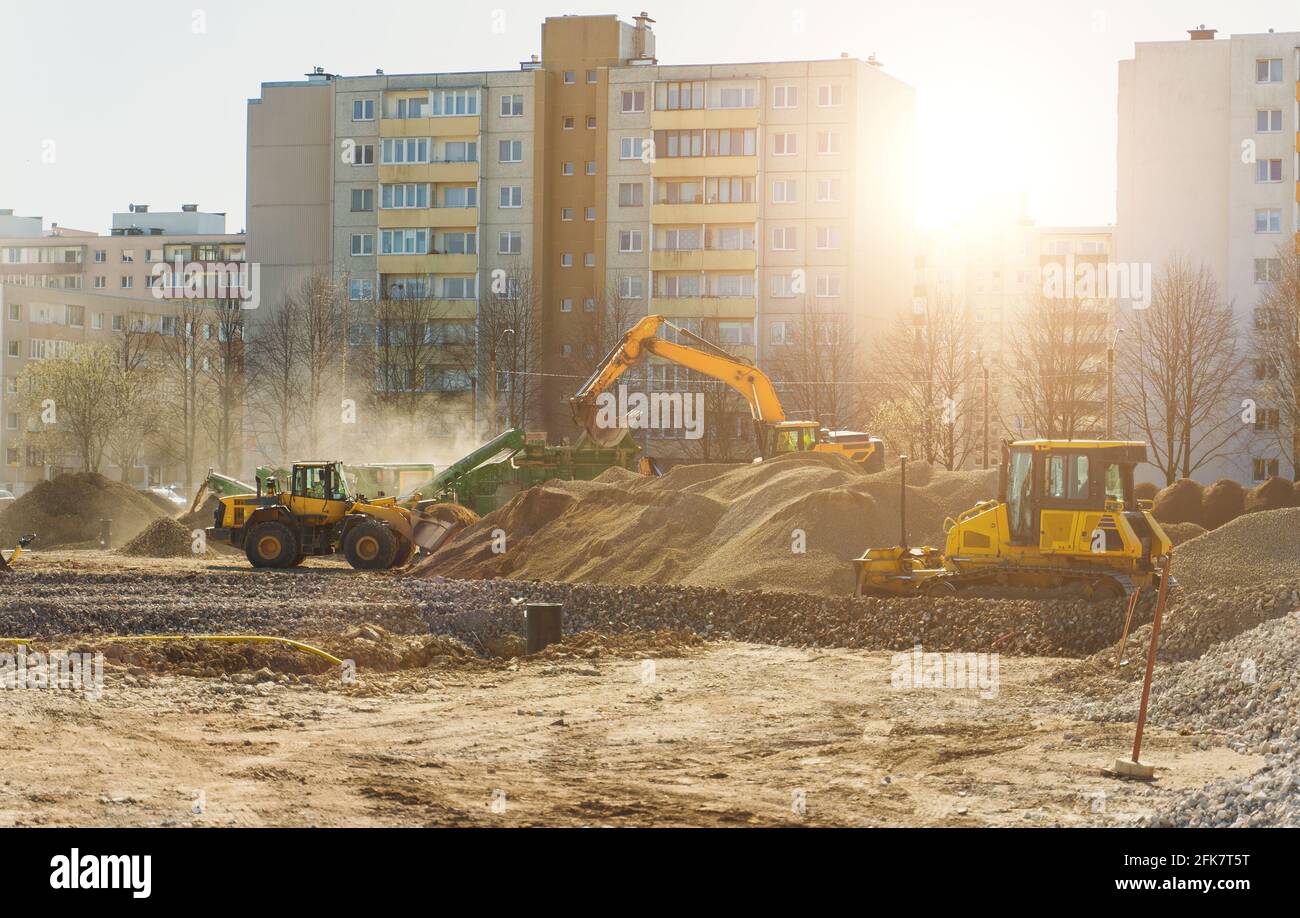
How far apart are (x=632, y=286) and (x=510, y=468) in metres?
37.6

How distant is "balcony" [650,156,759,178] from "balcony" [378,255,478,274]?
36.5ft

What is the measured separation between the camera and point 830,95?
79062 mm

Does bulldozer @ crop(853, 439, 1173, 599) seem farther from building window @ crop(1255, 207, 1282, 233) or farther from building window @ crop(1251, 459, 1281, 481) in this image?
building window @ crop(1255, 207, 1282, 233)

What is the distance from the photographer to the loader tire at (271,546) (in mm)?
35438

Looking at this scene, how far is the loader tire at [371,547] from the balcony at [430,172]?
50369mm

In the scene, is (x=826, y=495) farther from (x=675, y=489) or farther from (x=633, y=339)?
(x=633, y=339)

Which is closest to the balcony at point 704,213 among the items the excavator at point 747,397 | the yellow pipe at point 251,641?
the excavator at point 747,397

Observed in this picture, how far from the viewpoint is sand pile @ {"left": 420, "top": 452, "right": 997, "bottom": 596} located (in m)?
28.7

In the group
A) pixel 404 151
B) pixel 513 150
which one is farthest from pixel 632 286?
pixel 404 151

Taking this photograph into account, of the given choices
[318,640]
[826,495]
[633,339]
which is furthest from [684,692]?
[633,339]

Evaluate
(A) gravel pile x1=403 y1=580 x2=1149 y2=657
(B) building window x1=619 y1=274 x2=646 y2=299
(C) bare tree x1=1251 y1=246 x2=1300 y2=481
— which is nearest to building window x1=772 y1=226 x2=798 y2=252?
(B) building window x1=619 y1=274 x2=646 y2=299

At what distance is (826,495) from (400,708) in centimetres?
1499

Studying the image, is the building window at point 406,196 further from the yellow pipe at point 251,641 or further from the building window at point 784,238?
the yellow pipe at point 251,641

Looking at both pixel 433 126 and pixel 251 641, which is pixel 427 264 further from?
pixel 251 641
